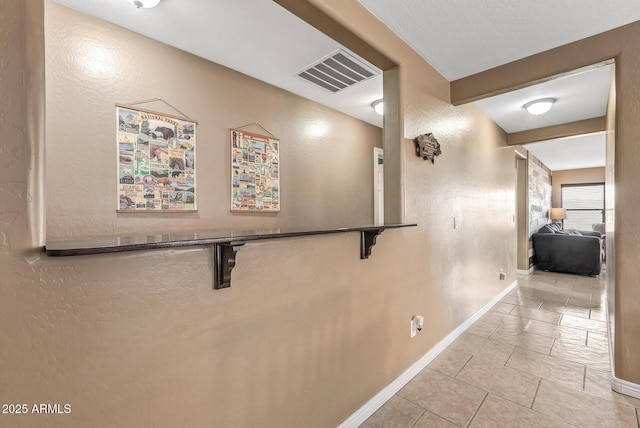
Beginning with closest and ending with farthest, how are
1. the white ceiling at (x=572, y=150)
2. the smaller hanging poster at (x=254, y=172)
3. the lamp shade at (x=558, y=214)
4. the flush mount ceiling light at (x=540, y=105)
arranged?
the smaller hanging poster at (x=254, y=172) → the flush mount ceiling light at (x=540, y=105) → the white ceiling at (x=572, y=150) → the lamp shade at (x=558, y=214)

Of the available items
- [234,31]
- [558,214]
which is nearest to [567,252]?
[558,214]

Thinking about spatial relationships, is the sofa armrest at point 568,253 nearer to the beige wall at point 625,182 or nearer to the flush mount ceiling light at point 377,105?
the beige wall at point 625,182

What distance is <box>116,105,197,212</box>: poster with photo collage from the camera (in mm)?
1816

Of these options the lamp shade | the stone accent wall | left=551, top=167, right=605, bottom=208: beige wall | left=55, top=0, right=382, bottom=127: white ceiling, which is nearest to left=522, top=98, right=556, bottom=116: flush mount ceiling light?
left=55, top=0, right=382, bottom=127: white ceiling

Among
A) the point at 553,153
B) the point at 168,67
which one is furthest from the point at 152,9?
the point at 553,153

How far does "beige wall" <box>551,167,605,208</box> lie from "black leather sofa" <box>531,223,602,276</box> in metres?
4.02

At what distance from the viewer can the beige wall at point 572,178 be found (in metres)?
8.18

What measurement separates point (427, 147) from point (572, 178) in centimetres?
935

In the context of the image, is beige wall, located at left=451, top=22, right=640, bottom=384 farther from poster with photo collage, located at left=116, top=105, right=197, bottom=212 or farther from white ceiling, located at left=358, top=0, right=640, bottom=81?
poster with photo collage, located at left=116, top=105, right=197, bottom=212

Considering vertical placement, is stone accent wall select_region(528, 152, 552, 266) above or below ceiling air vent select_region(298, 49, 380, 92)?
below

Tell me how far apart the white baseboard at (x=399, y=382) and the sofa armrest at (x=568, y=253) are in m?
3.71

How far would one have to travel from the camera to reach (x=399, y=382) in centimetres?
203

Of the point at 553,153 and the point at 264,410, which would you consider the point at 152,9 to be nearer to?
the point at 264,410

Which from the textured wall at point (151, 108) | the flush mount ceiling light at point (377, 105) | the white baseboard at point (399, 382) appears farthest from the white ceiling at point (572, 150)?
the textured wall at point (151, 108)
